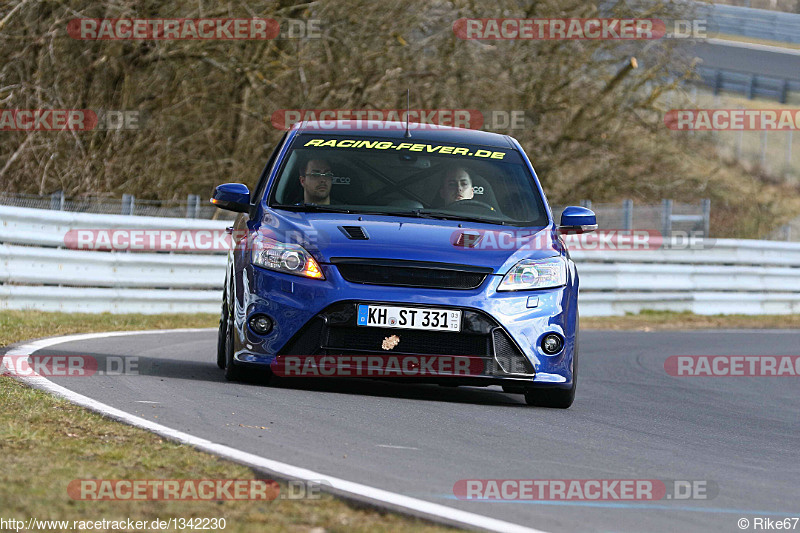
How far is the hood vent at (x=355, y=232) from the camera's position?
7266 millimetres

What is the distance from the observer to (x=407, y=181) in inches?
324

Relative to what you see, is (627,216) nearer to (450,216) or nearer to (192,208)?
(192,208)

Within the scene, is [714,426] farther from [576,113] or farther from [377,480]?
[576,113]

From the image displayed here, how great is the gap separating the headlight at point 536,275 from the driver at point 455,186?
2.97ft

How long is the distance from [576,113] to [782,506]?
22875 mm

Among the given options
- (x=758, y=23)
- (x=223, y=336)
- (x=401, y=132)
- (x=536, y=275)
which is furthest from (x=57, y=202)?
(x=758, y=23)

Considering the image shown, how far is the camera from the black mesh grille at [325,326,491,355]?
7.07 meters

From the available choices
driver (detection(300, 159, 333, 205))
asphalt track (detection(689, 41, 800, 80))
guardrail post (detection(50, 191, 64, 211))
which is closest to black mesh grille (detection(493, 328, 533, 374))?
driver (detection(300, 159, 333, 205))

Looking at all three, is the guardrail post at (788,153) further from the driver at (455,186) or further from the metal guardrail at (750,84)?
the driver at (455,186)

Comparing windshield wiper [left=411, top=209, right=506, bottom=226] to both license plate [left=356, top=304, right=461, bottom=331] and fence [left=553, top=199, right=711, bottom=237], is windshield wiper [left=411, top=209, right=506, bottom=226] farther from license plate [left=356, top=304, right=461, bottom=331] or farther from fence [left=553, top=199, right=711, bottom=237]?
fence [left=553, top=199, right=711, bottom=237]

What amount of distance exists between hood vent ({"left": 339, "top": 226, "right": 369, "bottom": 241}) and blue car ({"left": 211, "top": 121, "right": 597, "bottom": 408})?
0.01m

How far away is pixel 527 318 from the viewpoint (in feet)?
23.7

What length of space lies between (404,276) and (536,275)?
0.80m

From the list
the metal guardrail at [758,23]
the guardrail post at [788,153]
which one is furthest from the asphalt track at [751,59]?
the guardrail post at [788,153]
